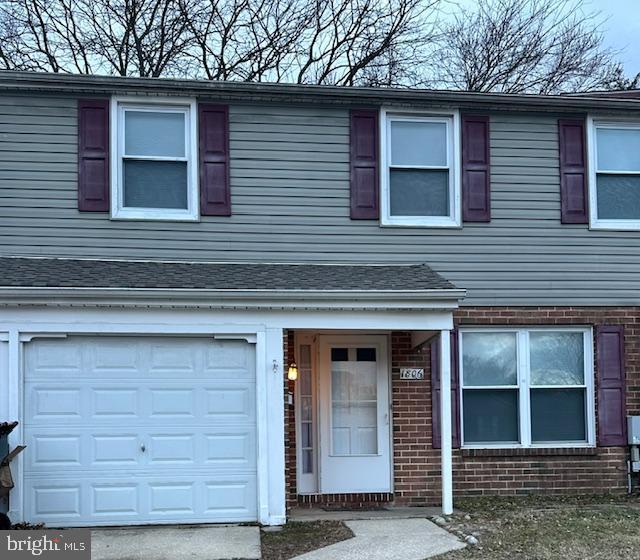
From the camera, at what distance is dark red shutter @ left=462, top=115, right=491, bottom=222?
9898 mm

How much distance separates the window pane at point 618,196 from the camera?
33.4 feet

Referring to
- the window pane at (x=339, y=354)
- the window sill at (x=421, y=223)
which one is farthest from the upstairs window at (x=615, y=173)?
the window pane at (x=339, y=354)

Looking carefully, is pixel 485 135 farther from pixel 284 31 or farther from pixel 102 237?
pixel 284 31

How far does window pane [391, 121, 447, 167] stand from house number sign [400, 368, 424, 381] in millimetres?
2625

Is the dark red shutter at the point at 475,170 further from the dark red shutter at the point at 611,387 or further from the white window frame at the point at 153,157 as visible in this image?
the white window frame at the point at 153,157

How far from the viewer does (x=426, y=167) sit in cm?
991

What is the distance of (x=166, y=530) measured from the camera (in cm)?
793

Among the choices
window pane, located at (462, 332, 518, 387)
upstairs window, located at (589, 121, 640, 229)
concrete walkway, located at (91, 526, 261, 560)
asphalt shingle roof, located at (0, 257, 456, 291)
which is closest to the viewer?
concrete walkway, located at (91, 526, 261, 560)

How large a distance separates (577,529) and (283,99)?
19.7 feet

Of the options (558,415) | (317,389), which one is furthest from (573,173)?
(317,389)

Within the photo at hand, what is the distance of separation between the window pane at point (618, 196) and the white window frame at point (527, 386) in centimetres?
159

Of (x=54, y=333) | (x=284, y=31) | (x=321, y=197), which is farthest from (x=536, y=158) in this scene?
(x=284, y=31)

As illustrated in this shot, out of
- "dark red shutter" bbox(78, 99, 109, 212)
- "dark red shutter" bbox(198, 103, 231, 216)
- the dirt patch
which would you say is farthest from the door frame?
"dark red shutter" bbox(78, 99, 109, 212)

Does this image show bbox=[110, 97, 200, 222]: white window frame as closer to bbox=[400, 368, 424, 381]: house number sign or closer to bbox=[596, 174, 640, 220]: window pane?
bbox=[400, 368, 424, 381]: house number sign
